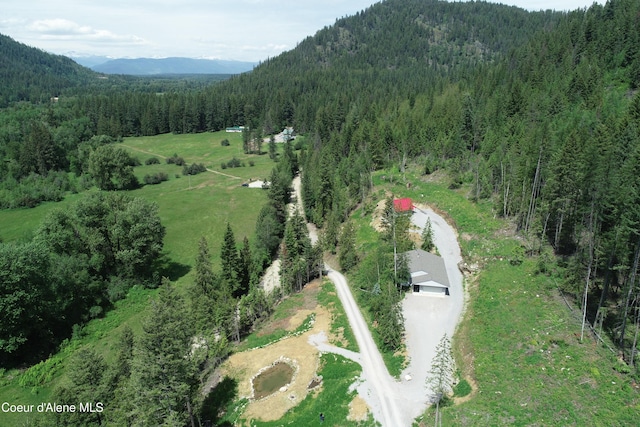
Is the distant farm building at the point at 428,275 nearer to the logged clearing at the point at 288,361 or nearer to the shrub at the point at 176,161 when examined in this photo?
the logged clearing at the point at 288,361

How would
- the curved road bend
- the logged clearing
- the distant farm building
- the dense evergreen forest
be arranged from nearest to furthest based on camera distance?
the curved road bend, the logged clearing, the dense evergreen forest, the distant farm building

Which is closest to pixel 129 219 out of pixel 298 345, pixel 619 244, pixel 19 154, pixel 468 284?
pixel 298 345

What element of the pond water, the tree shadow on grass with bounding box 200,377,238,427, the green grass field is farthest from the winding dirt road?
the green grass field

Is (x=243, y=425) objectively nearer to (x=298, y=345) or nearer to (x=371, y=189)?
(x=298, y=345)

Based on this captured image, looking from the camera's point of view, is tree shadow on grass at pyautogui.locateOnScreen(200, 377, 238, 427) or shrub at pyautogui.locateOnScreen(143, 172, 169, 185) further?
shrub at pyautogui.locateOnScreen(143, 172, 169, 185)

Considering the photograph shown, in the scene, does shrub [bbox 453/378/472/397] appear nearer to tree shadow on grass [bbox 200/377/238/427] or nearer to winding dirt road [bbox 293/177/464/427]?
winding dirt road [bbox 293/177/464/427]

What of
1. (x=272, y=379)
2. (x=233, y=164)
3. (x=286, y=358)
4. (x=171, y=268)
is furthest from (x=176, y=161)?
(x=272, y=379)

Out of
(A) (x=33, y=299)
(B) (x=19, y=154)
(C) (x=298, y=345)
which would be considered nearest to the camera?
(C) (x=298, y=345)

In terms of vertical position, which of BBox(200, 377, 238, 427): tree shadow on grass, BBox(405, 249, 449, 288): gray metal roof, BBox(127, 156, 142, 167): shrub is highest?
BBox(127, 156, 142, 167): shrub

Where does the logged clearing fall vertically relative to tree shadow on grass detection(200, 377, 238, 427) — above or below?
above
